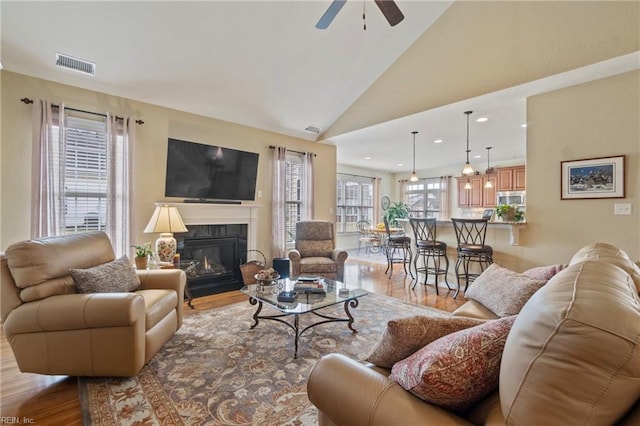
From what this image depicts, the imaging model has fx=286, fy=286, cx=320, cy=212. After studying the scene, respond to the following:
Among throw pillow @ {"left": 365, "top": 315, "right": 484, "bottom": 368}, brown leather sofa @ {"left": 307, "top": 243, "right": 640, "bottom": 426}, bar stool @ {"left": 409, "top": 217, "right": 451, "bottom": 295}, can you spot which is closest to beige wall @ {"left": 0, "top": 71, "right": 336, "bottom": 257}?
bar stool @ {"left": 409, "top": 217, "right": 451, "bottom": 295}

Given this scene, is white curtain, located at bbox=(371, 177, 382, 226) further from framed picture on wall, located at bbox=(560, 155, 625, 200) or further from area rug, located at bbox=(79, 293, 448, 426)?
area rug, located at bbox=(79, 293, 448, 426)

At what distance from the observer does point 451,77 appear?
3.75 meters

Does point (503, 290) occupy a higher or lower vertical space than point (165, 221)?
lower

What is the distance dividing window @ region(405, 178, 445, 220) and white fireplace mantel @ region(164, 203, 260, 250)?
20.8 ft

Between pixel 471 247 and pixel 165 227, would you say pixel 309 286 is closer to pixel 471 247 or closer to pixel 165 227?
pixel 165 227

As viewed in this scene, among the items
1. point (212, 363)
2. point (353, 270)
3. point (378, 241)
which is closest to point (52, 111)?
point (212, 363)

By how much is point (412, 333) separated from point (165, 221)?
318 cm

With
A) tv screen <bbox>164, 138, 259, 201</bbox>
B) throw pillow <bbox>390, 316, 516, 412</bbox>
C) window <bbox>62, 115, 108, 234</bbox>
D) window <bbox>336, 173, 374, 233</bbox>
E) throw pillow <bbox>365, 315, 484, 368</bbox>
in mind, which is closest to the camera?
throw pillow <bbox>390, 316, 516, 412</bbox>

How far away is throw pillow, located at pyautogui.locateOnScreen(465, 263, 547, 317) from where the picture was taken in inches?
69.8

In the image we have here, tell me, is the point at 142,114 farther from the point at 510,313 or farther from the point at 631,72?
the point at 631,72

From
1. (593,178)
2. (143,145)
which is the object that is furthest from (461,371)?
(143,145)

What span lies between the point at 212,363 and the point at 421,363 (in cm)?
188

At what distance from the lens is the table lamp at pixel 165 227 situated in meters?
3.35

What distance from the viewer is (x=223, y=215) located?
4332 mm
